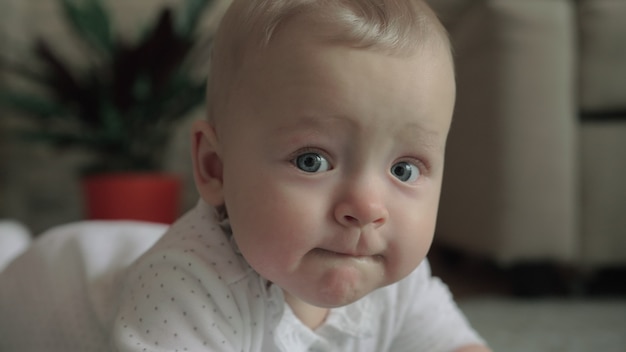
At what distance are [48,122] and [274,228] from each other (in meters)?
1.44

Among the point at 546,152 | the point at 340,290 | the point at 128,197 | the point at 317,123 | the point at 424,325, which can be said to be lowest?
the point at 128,197

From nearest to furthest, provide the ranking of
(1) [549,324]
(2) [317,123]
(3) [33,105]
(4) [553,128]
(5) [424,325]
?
(2) [317,123] → (5) [424,325] → (1) [549,324] → (4) [553,128] → (3) [33,105]

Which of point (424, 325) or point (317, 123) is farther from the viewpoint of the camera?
point (424, 325)

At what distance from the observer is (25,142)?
6.54 feet

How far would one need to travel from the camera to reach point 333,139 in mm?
519

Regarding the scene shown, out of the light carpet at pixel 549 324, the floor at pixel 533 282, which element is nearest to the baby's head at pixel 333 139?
the light carpet at pixel 549 324

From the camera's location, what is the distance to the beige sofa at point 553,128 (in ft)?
4.07

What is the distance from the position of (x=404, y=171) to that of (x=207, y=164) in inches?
6.3

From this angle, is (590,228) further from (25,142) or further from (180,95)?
(25,142)

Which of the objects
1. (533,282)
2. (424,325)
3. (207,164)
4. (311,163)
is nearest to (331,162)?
(311,163)

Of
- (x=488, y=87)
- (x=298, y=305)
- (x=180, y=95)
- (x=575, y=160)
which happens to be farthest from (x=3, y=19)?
(x=298, y=305)

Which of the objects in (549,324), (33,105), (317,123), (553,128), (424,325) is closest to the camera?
(317,123)

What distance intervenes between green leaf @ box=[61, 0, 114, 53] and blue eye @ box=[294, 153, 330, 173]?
47.8 inches

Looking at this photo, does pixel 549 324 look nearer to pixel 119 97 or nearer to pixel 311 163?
pixel 311 163
